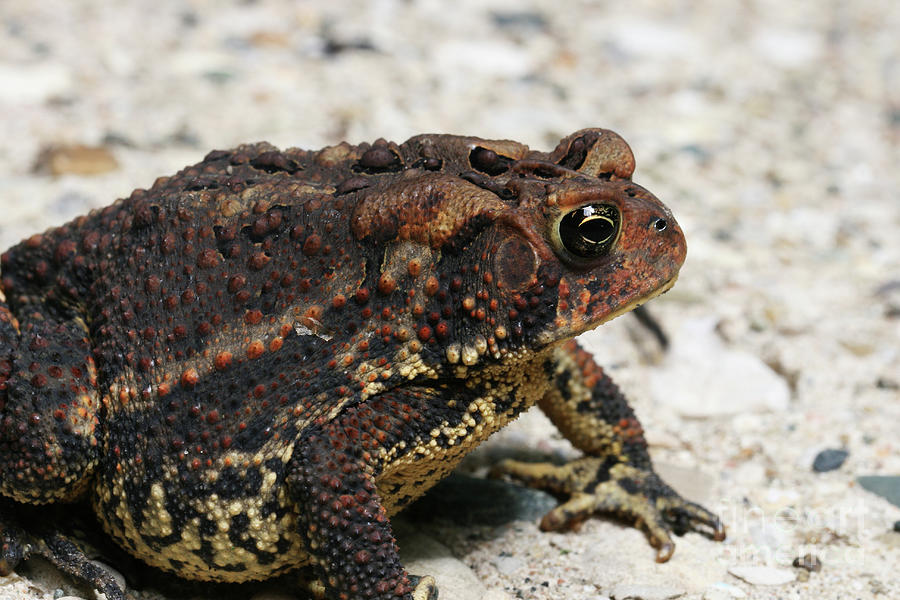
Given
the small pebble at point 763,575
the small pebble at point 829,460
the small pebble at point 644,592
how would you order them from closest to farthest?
the small pebble at point 644,592 < the small pebble at point 763,575 < the small pebble at point 829,460

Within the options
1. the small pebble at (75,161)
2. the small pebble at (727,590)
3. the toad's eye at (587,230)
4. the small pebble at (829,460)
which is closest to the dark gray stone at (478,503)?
the small pebble at (727,590)

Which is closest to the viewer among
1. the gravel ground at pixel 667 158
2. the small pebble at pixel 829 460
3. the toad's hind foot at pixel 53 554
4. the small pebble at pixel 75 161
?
the toad's hind foot at pixel 53 554

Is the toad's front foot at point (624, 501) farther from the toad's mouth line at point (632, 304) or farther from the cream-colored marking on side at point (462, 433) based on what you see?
the toad's mouth line at point (632, 304)

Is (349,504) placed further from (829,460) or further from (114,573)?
(829,460)

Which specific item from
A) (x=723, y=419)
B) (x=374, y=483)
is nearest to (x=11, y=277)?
(x=374, y=483)

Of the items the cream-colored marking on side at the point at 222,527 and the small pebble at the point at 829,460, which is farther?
the small pebble at the point at 829,460

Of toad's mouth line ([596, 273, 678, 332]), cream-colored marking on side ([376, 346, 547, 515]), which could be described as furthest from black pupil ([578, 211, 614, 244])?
cream-colored marking on side ([376, 346, 547, 515])
